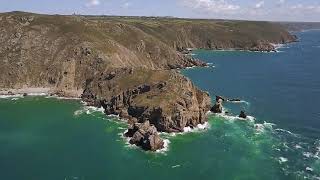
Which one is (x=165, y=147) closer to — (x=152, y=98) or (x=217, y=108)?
(x=152, y=98)

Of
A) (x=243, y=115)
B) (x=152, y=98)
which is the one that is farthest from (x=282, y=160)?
(x=152, y=98)

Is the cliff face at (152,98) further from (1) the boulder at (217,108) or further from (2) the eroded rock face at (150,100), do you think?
(1) the boulder at (217,108)

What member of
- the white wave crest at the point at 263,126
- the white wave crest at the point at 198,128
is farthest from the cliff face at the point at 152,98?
the white wave crest at the point at 263,126

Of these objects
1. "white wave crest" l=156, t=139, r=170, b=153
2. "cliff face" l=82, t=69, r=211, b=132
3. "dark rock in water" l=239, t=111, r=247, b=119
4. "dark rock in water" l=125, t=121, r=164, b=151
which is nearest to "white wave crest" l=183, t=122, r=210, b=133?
"cliff face" l=82, t=69, r=211, b=132

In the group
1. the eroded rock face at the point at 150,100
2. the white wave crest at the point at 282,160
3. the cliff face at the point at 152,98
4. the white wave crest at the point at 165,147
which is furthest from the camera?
the cliff face at the point at 152,98

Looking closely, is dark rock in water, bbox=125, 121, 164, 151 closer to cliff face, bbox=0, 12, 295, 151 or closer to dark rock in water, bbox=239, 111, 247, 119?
cliff face, bbox=0, 12, 295, 151

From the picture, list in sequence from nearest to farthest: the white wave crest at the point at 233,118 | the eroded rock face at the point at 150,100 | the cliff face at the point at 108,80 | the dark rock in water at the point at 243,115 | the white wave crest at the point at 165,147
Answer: the white wave crest at the point at 165,147
the eroded rock face at the point at 150,100
the cliff face at the point at 108,80
the white wave crest at the point at 233,118
the dark rock in water at the point at 243,115

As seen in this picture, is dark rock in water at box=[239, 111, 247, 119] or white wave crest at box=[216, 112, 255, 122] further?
dark rock in water at box=[239, 111, 247, 119]
